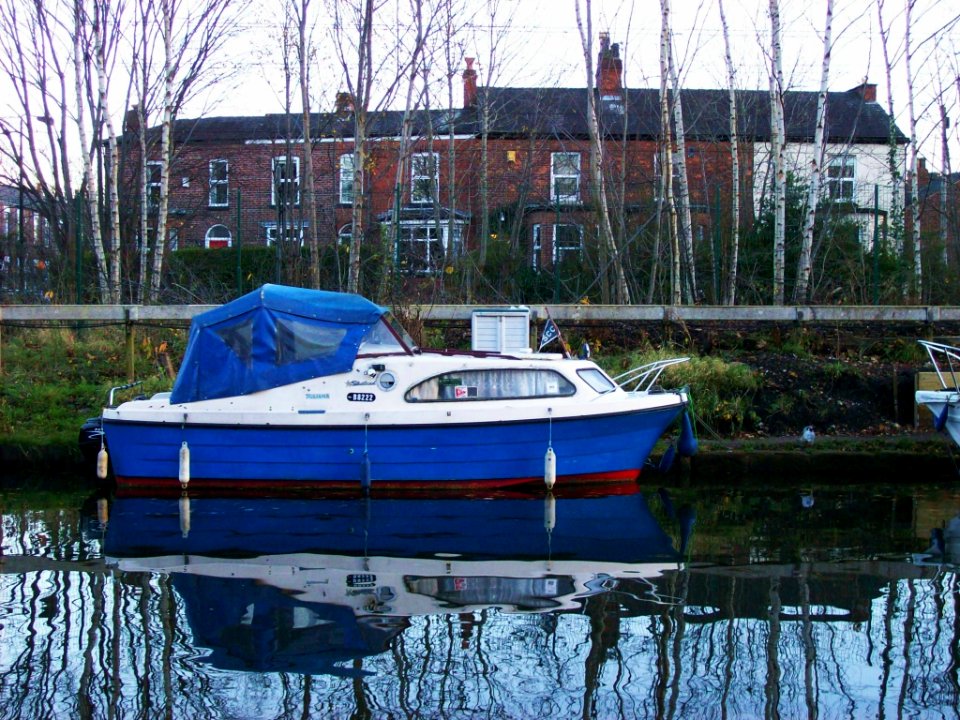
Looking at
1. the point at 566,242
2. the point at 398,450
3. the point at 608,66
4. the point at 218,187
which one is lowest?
the point at 398,450

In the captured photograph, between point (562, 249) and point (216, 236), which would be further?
point (216, 236)

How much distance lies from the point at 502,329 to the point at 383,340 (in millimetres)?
1738

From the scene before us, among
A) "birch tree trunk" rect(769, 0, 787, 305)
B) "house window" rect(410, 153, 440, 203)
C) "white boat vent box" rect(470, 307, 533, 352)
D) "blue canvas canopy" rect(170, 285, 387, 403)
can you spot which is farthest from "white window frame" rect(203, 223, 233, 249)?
"blue canvas canopy" rect(170, 285, 387, 403)

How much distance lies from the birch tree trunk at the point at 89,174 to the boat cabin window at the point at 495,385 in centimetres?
924

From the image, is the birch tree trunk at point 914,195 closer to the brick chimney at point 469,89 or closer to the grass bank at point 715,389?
the grass bank at point 715,389

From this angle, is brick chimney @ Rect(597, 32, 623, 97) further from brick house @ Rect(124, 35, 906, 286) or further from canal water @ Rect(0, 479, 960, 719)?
canal water @ Rect(0, 479, 960, 719)

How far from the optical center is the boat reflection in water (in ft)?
22.6

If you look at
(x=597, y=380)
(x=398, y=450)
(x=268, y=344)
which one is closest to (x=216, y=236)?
(x=268, y=344)

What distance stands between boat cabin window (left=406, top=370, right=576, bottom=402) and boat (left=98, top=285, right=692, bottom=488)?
0.01m

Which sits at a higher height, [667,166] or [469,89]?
[469,89]

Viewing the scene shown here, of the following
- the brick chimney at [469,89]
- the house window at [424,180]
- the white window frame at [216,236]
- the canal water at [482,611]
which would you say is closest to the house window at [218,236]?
the white window frame at [216,236]

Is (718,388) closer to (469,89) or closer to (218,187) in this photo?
(469,89)

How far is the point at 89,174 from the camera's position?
19.4m

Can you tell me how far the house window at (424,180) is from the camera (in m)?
21.5
